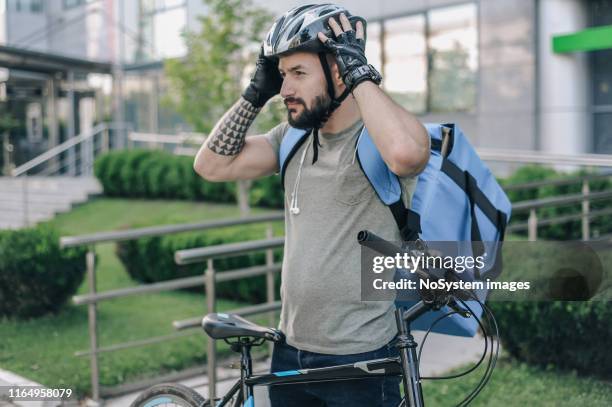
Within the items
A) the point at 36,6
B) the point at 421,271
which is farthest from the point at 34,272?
the point at 36,6

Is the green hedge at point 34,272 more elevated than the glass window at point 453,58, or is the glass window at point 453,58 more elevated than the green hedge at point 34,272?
the glass window at point 453,58

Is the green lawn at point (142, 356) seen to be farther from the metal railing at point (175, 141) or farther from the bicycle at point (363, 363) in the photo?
the metal railing at point (175, 141)

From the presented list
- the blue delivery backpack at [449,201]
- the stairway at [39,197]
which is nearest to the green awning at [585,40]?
the stairway at [39,197]

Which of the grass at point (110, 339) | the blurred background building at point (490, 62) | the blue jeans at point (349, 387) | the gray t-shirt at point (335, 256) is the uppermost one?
the blurred background building at point (490, 62)

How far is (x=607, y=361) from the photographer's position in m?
4.39

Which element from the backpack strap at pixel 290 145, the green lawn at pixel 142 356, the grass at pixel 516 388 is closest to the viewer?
the backpack strap at pixel 290 145

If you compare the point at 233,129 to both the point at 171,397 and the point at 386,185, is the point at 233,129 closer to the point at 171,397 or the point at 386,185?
the point at 386,185

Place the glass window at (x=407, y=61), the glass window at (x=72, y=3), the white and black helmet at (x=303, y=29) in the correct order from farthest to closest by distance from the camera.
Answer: the glass window at (x=72, y=3), the glass window at (x=407, y=61), the white and black helmet at (x=303, y=29)

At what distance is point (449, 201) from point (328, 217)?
1.30 feet

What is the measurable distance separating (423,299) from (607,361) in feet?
8.59

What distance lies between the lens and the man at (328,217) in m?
2.47

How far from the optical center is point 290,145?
109 inches

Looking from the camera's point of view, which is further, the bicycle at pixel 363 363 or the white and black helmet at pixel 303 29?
the white and black helmet at pixel 303 29

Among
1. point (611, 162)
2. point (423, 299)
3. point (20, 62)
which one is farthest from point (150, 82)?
point (423, 299)
